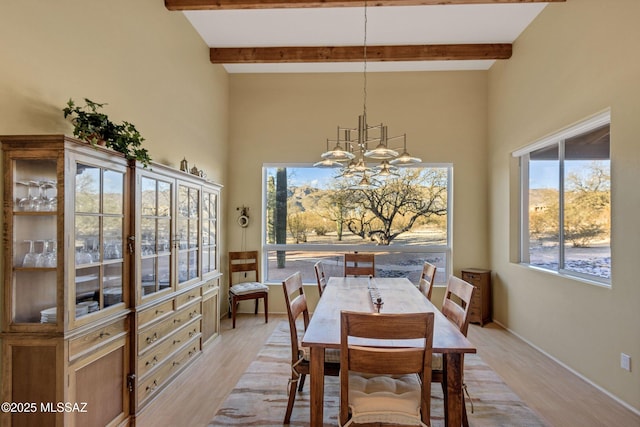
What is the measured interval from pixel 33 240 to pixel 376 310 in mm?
2167

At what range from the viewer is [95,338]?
6.60 ft

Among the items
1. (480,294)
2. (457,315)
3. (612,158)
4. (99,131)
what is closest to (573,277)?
(612,158)

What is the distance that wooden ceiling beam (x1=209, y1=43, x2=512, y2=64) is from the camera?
4414 mm

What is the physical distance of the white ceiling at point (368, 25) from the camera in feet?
12.3

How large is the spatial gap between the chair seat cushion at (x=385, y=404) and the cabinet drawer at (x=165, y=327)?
62.5 inches

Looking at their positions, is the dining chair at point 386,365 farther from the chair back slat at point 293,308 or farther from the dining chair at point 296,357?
the chair back slat at point 293,308

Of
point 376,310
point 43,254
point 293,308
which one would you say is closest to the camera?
point 43,254

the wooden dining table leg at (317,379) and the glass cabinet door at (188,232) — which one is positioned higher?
the glass cabinet door at (188,232)

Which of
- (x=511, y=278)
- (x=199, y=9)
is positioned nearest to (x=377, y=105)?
(x=199, y=9)

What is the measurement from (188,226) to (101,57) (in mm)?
1559

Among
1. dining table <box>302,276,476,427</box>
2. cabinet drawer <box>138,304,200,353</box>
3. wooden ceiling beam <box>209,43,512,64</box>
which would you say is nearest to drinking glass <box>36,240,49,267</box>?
cabinet drawer <box>138,304,200,353</box>

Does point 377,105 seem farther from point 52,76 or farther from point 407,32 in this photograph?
point 52,76

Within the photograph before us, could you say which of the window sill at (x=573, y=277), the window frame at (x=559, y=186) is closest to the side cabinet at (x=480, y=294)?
the window frame at (x=559, y=186)

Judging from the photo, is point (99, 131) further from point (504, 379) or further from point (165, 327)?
point (504, 379)
